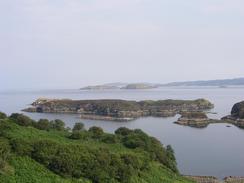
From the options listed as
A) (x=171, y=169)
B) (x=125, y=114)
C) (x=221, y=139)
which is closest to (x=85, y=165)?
(x=171, y=169)

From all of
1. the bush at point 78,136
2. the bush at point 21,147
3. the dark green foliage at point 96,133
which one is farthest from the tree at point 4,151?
the dark green foliage at point 96,133

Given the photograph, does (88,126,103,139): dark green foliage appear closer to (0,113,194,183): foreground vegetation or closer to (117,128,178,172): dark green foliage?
(117,128,178,172): dark green foliage

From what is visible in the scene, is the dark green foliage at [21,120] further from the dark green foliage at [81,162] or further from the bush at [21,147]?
the bush at [21,147]

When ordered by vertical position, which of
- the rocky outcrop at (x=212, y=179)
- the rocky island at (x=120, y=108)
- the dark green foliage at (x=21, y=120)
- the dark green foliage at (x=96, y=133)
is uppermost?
the dark green foliage at (x=21, y=120)

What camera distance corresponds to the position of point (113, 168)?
93.3ft

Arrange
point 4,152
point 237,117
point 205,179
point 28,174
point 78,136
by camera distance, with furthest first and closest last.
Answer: point 237,117, point 205,179, point 78,136, point 4,152, point 28,174

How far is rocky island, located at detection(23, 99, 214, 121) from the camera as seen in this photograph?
410 ft

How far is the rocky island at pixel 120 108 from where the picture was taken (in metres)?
125

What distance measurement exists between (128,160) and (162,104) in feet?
369

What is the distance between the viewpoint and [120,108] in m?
127

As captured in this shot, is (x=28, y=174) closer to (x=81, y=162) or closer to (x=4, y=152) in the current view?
(x=4, y=152)

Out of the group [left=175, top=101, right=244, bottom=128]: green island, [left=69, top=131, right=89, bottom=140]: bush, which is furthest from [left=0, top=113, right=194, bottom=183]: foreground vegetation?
[left=175, top=101, right=244, bottom=128]: green island

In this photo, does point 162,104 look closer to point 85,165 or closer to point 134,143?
point 134,143

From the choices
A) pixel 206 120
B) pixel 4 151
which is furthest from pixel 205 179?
pixel 206 120
